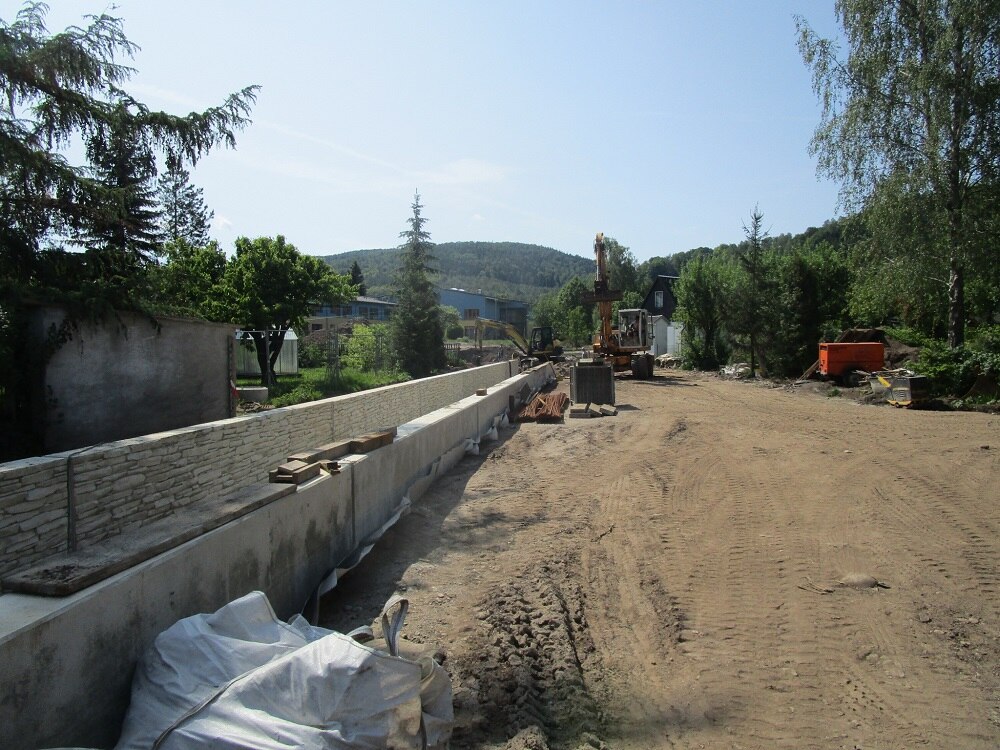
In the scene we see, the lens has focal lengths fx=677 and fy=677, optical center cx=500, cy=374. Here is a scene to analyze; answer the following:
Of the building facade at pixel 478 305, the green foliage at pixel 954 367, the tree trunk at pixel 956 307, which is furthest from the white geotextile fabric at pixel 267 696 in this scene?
the building facade at pixel 478 305

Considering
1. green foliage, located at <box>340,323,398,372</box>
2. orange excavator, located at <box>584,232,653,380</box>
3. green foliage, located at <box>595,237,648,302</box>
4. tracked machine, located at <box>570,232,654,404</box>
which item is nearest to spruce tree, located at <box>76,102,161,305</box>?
tracked machine, located at <box>570,232,654,404</box>

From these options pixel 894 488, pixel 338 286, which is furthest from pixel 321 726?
pixel 338 286

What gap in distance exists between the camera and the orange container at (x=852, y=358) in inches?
882

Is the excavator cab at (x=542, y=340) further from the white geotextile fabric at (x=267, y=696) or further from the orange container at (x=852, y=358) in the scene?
the white geotextile fabric at (x=267, y=696)

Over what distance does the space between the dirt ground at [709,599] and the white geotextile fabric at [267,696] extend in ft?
Answer: 2.75

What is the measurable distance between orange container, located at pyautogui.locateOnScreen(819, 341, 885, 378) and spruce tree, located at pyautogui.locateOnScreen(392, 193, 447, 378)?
1782 centimetres

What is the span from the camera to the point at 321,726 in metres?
2.66

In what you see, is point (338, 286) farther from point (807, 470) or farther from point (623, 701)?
point (623, 701)

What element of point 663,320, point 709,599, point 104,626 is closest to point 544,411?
point 709,599

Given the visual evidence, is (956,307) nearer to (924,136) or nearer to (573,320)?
(924,136)

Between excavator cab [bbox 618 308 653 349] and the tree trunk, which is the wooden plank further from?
excavator cab [bbox 618 308 653 349]

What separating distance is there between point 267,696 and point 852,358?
23654mm

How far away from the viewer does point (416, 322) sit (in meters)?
33.2

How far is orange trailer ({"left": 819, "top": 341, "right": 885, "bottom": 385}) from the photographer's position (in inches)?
881
